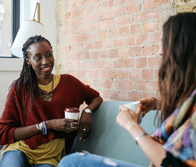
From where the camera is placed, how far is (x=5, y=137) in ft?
4.51

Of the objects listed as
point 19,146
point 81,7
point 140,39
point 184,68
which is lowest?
point 19,146

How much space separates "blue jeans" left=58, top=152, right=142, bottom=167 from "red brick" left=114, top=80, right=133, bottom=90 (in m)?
Result: 1.03

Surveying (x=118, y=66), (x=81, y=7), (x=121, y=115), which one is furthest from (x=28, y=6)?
(x=121, y=115)

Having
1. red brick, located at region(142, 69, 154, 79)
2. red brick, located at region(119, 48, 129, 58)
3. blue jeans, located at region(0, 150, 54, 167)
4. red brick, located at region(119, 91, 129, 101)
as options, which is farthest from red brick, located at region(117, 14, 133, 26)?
blue jeans, located at region(0, 150, 54, 167)

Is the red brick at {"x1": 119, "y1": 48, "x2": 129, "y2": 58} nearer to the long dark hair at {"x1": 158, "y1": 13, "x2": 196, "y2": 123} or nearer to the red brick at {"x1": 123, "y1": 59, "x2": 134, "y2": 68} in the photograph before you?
the red brick at {"x1": 123, "y1": 59, "x2": 134, "y2": 68}

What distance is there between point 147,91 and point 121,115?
79 centimetres

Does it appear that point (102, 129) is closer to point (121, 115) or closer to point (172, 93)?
point (121, 115)

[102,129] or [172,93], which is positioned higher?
[172,93]

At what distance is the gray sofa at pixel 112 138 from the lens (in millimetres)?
1334

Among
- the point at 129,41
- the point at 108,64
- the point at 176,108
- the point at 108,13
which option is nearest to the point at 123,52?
the point at 129,41

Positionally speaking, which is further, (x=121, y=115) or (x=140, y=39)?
(x=140, y=39)

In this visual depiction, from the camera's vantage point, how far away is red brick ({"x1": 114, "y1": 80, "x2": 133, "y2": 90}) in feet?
6.08

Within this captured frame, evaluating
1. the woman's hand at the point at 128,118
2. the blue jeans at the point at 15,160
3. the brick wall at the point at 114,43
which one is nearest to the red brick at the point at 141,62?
the brick wall at the point at 114,43

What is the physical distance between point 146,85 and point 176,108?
880 mm
